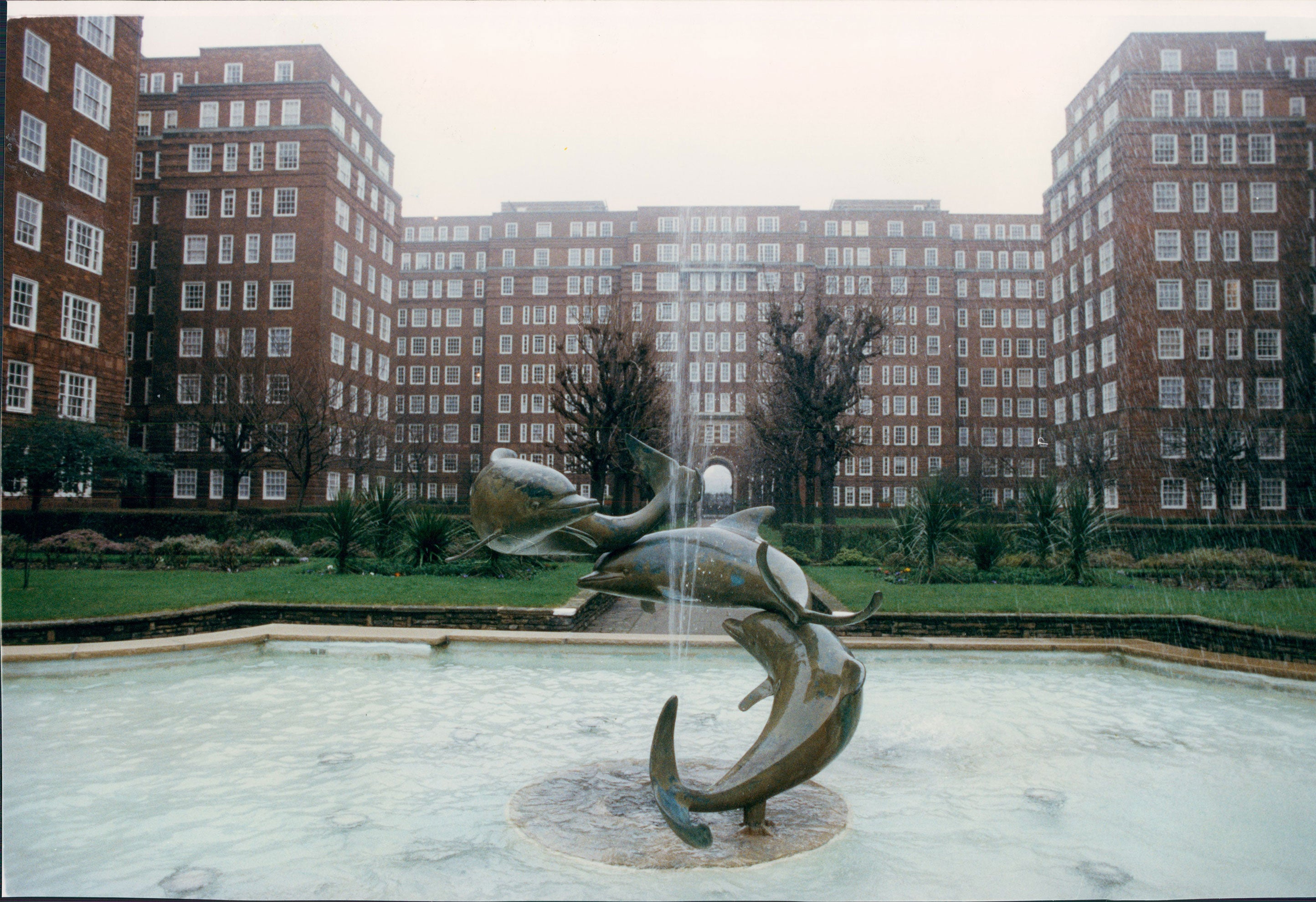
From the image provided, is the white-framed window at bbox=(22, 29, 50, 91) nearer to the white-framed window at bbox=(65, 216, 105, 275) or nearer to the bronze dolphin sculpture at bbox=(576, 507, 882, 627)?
the white-framed window at bbox=(65, 216, 105, 275)

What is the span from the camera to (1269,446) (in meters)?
32.1

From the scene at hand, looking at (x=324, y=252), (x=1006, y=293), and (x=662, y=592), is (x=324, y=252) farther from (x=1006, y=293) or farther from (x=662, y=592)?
(x=1006, y=293)

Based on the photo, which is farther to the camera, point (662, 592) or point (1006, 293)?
point (1006, 293)

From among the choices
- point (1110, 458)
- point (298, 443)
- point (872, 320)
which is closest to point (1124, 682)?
point (872, 320)

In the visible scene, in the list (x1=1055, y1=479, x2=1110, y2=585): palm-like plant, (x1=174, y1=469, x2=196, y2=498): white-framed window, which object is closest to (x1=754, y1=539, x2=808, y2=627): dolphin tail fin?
(x1=1055, y1=479, x2=1110, y2=585): palm-like plant

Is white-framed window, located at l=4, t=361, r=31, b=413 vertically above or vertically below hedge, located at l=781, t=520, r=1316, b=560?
above

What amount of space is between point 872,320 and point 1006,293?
49.7 m

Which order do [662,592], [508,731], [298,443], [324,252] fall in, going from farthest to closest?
[324,252], [298,443], [508,731], [662,592]

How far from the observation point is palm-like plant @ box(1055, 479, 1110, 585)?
1296cm

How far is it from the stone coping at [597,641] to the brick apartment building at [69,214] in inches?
587

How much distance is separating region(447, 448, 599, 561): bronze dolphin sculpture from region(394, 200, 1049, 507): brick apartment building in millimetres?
56223

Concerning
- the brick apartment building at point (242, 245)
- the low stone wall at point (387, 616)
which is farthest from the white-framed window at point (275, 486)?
the low stone wall at point (387, 616)

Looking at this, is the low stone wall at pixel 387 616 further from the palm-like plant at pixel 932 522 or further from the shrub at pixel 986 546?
the shrub at pixel 986 546

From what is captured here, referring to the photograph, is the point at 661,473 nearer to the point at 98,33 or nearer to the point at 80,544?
the point at 80,544
